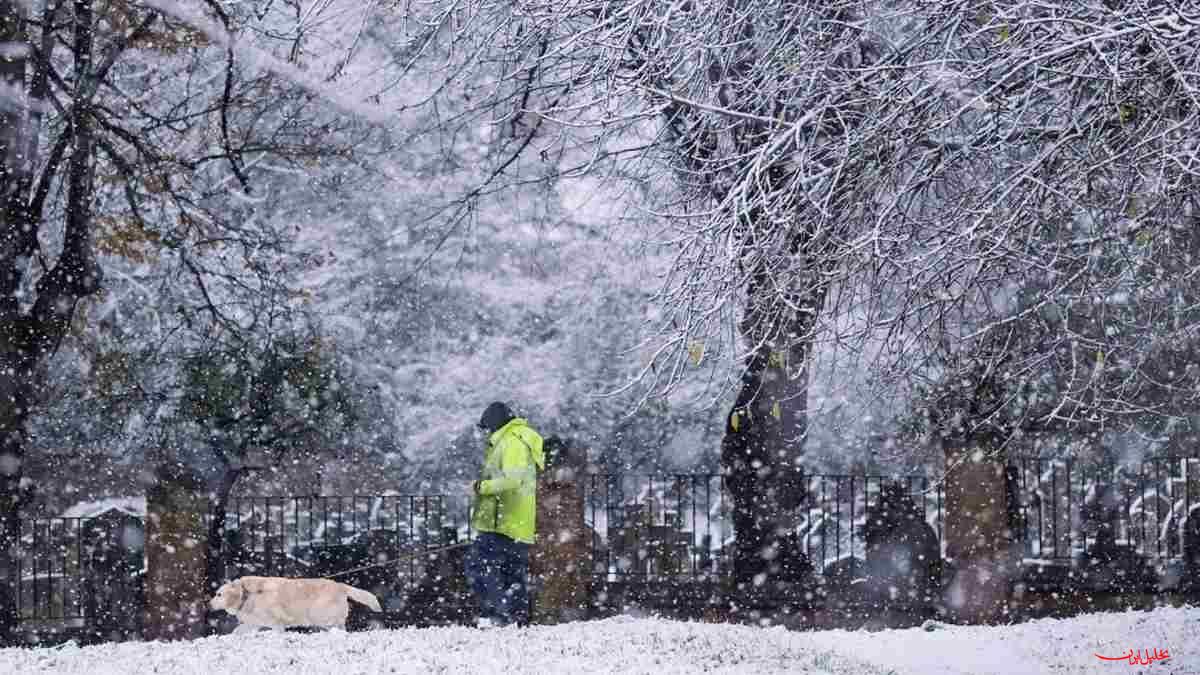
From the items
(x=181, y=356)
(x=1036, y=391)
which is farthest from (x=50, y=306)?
(x=1036, y=391)

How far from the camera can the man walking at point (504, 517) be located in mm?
10031

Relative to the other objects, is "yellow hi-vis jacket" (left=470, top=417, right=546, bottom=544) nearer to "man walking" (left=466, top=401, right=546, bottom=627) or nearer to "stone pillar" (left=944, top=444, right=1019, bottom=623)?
"man walking" (left=466, top=401, right=546, bottom=627)

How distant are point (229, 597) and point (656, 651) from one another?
3611mm

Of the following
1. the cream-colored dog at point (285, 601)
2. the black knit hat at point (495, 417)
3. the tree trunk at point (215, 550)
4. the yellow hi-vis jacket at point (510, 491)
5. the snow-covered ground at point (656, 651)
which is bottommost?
the snow-covered ground at point (656, 651)

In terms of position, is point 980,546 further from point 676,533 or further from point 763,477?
point 676,533

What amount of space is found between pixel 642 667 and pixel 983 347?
3102 millimetres

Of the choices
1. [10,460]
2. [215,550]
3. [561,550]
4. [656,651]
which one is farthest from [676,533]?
[10,460]

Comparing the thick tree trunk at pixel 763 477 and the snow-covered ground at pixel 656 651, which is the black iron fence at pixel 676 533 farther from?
the snow-covered ground at pixel 656 651

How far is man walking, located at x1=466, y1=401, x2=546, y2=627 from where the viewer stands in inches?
395

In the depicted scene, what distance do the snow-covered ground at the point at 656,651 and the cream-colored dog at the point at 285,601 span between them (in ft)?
1.46

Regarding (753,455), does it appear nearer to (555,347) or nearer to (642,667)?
(642,667)

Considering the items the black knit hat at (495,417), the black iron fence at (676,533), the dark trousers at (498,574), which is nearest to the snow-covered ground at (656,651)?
the dark trousers at (498,574)

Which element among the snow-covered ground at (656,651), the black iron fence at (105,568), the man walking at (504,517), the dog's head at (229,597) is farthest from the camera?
the black iron fence at (105,568)

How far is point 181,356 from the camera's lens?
17297 mm
